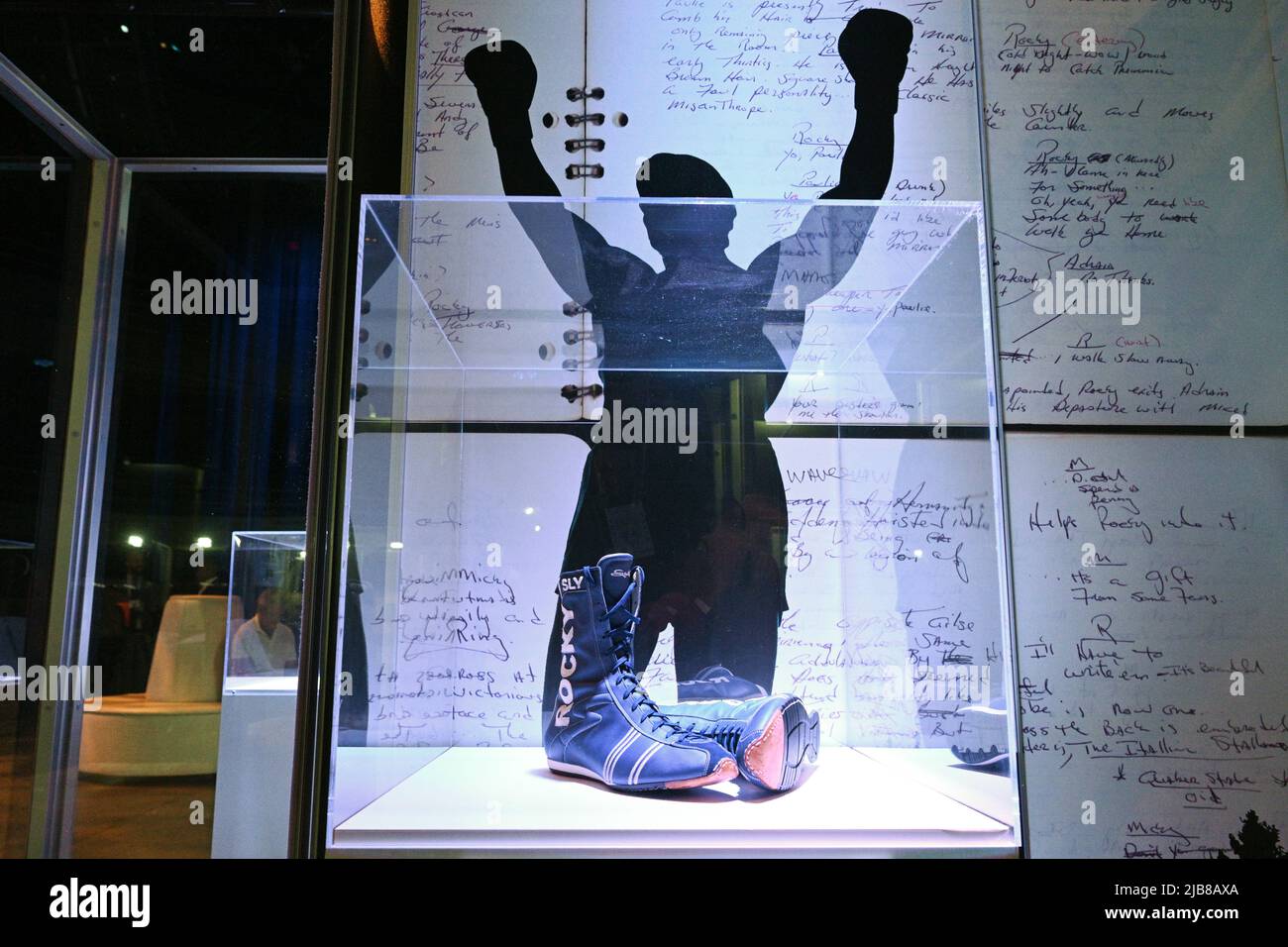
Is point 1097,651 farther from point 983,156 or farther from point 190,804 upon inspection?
point 190,804

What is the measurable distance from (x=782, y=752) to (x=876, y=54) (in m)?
1.51

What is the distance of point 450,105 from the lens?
1.82 metres

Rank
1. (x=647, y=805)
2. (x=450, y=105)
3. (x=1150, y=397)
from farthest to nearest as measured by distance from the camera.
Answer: (x=450, y=105) < (x=1150, y=397) < (x=647, y=805)

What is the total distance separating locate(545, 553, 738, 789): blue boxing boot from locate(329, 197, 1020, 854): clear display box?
0.06 feet

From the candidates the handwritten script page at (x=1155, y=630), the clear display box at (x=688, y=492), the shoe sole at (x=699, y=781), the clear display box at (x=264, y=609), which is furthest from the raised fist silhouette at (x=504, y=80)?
the shoe sole at (x=699, y=781)

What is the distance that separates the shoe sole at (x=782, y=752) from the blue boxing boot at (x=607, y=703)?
1.8 inches

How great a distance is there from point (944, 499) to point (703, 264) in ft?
1.70

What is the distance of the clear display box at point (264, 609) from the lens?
1.31m

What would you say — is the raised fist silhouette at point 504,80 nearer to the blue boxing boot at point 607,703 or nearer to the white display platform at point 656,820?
the blue boxing boot at point 607,703

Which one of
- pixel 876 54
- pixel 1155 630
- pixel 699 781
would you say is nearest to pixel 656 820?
pixel 699 781

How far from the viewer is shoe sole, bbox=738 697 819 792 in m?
1.11

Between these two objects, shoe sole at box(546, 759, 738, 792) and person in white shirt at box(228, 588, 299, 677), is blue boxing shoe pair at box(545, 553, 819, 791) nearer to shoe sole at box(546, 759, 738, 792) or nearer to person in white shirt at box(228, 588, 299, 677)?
shoe sole at box(546, 759, 738, 792)

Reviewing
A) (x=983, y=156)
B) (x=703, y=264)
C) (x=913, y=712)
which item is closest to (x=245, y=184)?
(x=703, y=264)

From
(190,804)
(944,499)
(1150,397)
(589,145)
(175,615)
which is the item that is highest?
(589,145)
